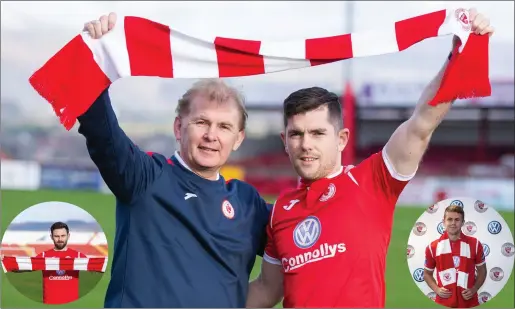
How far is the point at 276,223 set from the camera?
321 centimetres

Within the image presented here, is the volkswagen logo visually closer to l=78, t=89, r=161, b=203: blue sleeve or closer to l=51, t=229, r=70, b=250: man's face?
l=78, t=89, r=161, b=203: blue sleeve

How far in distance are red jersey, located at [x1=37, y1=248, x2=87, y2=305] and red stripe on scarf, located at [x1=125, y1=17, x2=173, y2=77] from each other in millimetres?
833

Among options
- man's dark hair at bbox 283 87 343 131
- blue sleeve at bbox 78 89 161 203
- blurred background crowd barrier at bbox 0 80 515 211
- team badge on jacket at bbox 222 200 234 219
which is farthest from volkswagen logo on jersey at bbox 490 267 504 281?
blurred background crowd barrier at bbox 0 80 515 211

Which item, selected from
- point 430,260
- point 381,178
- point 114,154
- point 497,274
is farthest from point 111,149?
point 497,274

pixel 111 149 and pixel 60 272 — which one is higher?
pixel 111 149

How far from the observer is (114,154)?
289 centimetres

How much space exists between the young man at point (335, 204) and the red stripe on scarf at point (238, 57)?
21 cm

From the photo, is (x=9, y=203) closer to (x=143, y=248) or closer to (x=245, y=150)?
(x=143, y=248)

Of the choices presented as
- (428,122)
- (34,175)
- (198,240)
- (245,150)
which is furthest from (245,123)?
(245,150)

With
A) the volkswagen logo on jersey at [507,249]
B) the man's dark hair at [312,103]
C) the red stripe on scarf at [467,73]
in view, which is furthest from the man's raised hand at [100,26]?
the volkswagen logo on jersey at [507,249]

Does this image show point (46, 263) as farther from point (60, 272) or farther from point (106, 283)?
point (106, 283)

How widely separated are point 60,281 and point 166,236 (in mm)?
561

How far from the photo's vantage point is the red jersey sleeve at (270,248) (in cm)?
326

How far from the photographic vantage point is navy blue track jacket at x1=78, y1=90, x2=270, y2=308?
9.78ft
